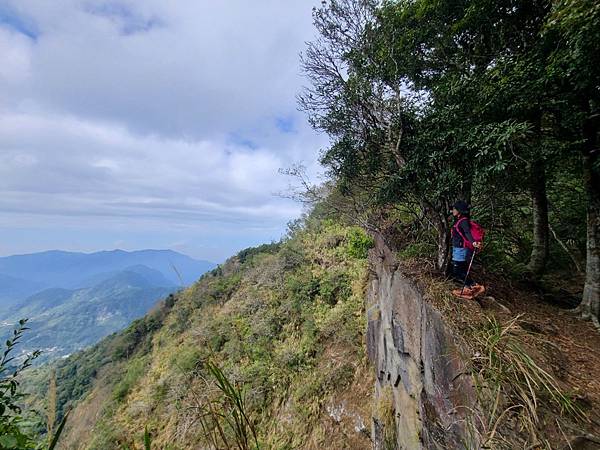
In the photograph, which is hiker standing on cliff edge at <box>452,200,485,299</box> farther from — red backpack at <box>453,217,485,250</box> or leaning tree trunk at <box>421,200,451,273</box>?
leaning tree trunk at <box>421,200,451,273</box>

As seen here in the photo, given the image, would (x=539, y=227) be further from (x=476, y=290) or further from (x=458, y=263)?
(x=476, y=290)

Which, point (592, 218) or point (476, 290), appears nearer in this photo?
point (476, 290)

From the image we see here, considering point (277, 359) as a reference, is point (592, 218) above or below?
above

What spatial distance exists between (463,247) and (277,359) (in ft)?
22.6

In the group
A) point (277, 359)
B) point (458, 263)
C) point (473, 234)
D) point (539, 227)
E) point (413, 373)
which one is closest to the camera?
point (473, 234)

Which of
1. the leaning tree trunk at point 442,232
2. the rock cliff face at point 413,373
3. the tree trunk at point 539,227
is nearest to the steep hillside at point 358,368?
the rock cliff face at point 413,373

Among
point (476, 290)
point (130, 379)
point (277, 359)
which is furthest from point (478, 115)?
point (130, 379)

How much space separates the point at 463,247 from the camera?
13.8 feet

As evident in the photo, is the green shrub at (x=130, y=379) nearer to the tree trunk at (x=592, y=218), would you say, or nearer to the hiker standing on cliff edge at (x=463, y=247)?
the hiker standing on cliff edge at (x=463, y=247)

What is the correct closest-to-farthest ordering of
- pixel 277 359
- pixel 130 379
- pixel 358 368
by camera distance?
pixel 358 368 → pixel 277 359 → pixel 130 379

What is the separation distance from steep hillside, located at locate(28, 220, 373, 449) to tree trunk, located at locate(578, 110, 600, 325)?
4593 millimetres

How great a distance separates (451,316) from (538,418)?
1.33 metres

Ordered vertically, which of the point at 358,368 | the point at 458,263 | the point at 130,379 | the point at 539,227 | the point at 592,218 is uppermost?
the point at 592,218

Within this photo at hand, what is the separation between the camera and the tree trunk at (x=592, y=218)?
417 centimetres
